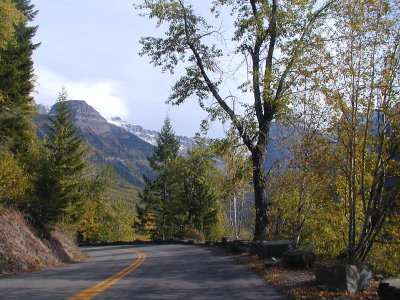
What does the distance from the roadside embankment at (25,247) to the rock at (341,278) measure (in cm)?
1086

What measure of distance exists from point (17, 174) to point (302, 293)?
13.7m

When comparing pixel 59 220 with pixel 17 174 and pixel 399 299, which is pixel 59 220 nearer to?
pixel 17 174

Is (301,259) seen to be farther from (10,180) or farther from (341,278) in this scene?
(10,180)

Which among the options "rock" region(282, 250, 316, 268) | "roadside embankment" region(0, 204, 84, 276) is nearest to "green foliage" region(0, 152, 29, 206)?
"roadside embankment" region(0, 204, 84, 276)

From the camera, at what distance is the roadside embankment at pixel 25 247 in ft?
48.5

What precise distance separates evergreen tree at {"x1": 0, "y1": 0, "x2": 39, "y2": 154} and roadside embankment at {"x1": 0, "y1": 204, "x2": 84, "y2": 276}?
612 cm

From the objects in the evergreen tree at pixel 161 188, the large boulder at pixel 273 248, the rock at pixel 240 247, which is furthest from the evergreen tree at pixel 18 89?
the evergreen tree at pixel 161 188

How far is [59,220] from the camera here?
2431 centimetres

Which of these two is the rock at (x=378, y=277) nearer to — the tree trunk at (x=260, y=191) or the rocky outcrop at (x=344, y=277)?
the rocky outcrop at (x=344, y=277)

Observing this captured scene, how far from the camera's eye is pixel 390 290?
240 inches

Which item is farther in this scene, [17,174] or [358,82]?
[17,174]

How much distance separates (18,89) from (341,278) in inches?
1003

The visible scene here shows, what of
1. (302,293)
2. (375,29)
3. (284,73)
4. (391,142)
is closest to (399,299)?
(302,293)

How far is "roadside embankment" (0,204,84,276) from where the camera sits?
1478cm
